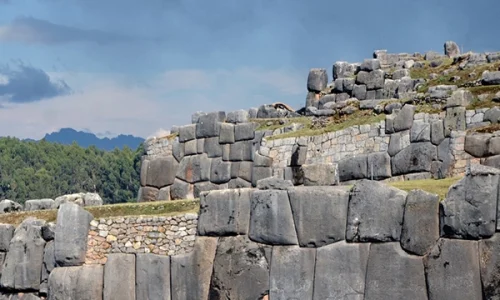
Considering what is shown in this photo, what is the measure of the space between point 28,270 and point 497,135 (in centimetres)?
1209

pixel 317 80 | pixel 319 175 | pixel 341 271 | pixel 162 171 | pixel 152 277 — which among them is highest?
pixel 317 80

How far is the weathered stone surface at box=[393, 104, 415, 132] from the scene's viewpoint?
2905cm

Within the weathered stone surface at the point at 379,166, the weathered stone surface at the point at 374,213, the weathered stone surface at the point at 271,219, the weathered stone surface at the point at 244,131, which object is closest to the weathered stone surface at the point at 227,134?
the weathered stone surface at the point at 244,131

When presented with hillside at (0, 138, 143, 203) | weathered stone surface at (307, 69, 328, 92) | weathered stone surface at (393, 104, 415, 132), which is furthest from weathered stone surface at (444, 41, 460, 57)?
hillside at (0, 138, 143, 203)

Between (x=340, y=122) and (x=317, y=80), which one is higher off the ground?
(x=317, y=80)

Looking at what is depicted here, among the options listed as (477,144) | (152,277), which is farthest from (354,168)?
(152,277)

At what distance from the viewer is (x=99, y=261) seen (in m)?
26.0

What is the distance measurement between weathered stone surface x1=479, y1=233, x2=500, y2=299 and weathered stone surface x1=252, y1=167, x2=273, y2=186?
→ 14830 millimetres

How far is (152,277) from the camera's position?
979 inches

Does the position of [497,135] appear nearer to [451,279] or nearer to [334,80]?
[451,279]

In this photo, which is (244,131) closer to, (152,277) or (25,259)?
(25,259)

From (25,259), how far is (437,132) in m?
11.0

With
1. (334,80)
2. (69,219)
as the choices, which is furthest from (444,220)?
(334,80)

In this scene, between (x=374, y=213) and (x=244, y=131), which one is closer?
(x=374, y=213)
